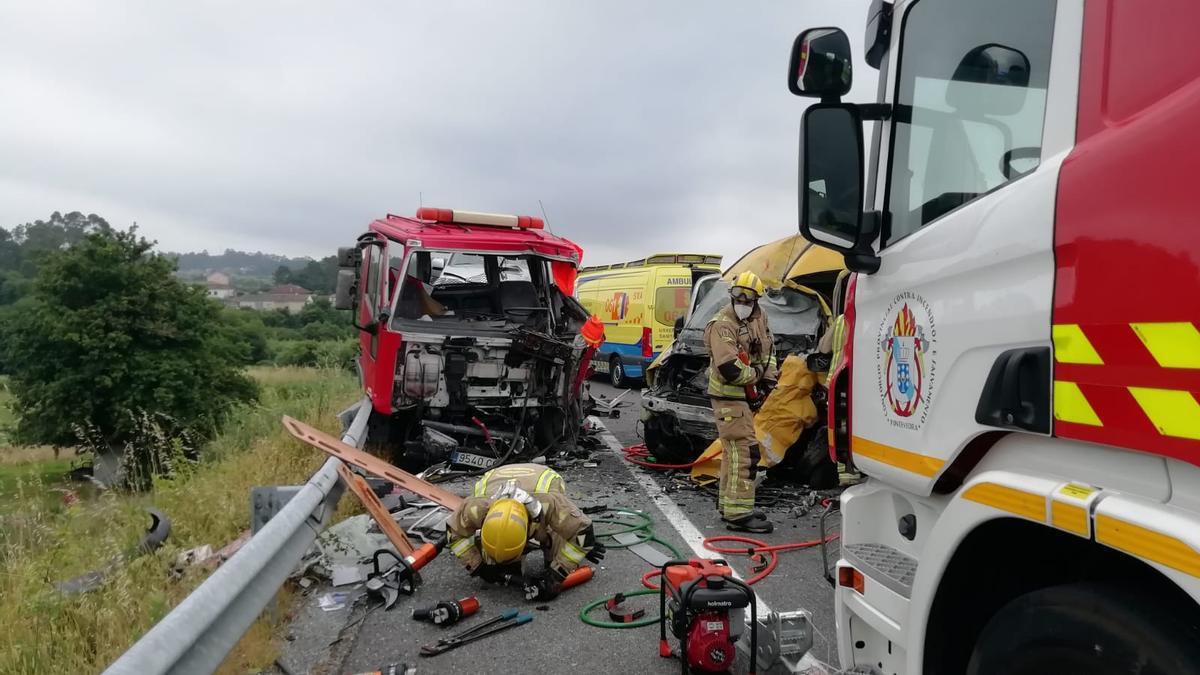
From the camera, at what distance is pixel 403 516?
5855 mm

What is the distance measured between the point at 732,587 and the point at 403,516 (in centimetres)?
345

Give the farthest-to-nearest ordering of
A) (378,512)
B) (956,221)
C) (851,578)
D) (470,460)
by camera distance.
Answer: (470,460), (378,512), (851,578), (956,221)

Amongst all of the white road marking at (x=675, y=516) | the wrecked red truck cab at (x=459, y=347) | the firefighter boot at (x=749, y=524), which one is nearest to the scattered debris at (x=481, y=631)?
the white road marking at (x=675, y=516)

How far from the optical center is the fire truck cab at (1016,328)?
1287 millimetres

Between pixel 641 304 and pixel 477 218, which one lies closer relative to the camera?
pixel 477 218

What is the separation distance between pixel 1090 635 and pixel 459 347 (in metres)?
6.81

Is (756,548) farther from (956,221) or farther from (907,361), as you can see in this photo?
(956,221)

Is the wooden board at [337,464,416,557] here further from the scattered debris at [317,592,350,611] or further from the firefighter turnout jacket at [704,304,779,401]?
the firefighter turnout jacket at [704,304,779,401]

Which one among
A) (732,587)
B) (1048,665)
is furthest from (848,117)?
(732,587)

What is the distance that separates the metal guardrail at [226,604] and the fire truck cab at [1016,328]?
2.02m

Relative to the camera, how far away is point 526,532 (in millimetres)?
4031

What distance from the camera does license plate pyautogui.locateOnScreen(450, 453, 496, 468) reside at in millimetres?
7457

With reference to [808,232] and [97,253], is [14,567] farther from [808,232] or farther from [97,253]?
[97,253]

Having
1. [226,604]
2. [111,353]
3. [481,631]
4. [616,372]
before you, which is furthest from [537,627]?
[111,353]
